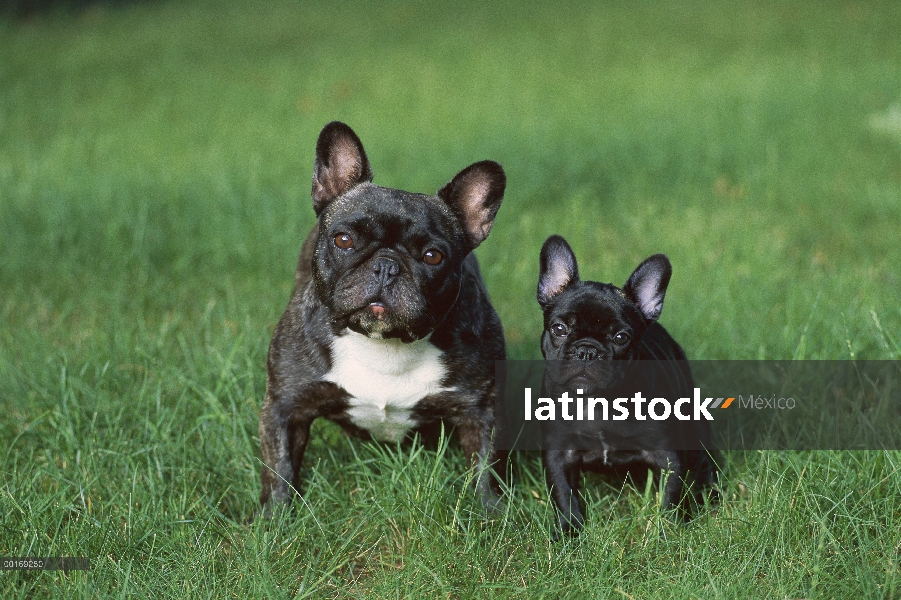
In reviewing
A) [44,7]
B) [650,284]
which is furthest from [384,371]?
[44,7]

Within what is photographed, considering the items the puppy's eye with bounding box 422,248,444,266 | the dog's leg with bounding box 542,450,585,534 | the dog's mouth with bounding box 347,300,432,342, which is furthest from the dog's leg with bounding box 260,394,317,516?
the dog's leg with bounding box 542,450,585,534

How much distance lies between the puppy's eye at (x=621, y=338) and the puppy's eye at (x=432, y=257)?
0.68 metres

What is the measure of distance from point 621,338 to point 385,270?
2.87ft

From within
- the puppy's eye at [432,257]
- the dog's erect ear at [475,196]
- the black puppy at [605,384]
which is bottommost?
the black puppy at [605,384]

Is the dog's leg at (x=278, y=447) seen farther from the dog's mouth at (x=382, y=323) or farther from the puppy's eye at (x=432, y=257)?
the puppy's eye at (x=432, y=257)

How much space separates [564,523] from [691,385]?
865 millimetres

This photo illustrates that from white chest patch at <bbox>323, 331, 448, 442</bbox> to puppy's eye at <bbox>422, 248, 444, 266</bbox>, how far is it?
323 mm

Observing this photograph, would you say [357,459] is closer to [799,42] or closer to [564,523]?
[564,523]

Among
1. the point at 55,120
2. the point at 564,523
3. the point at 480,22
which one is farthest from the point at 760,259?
the point at 480,22

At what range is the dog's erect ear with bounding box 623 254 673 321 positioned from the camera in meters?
3.50

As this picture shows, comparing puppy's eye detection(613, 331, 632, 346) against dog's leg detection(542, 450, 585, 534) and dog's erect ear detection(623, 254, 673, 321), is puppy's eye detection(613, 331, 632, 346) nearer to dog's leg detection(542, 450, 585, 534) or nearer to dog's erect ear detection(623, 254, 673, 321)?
dog's erect ear detection(623, 254, 673, 321)

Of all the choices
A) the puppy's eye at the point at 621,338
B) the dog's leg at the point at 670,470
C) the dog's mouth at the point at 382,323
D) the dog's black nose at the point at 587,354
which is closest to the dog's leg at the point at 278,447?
the dog's mouth at the point at 382,323

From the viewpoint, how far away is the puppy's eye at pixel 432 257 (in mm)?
3336

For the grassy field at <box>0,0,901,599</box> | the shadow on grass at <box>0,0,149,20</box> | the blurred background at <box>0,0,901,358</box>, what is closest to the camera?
the grassy field at <box>0,0,901,599</box>
